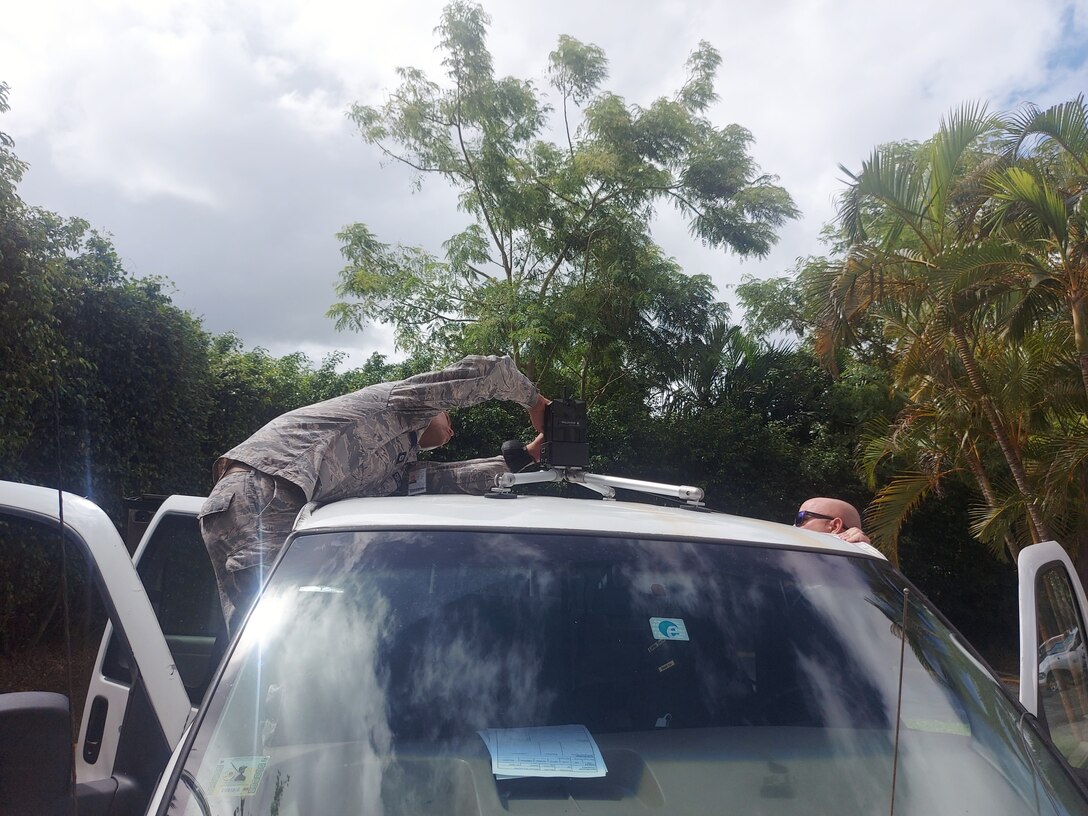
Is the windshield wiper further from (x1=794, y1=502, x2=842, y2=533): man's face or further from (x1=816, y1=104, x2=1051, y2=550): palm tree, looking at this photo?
(x1=816, y1=104, x2=1051, y2=550): palm tree

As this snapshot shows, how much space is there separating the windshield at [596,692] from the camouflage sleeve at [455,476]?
4.69 feet

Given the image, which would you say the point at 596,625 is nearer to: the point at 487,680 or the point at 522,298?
the point at 487,680

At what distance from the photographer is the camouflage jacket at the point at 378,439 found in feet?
9.78

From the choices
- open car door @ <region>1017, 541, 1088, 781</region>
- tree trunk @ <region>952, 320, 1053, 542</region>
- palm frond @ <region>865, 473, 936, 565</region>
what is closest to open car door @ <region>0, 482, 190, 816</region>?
open car door @ <region>1017, 541, 1088, 781</region>

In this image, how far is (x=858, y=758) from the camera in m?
1.72

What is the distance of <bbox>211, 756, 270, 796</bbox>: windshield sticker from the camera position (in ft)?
4.90

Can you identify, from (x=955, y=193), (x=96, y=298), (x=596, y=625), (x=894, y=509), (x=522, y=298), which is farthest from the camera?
(x=522, y=298)

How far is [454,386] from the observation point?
3.43m

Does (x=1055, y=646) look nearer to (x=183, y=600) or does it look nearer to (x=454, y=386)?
(x=454, y=386)

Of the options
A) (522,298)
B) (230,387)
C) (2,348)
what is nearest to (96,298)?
(2,348)

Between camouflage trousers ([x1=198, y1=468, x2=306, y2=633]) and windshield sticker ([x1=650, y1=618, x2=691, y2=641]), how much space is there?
127cm

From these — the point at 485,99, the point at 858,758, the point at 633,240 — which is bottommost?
the point at 858,758

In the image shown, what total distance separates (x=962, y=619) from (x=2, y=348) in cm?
1279

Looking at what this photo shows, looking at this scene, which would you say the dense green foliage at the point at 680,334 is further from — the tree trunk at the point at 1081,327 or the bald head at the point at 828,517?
the bald head at the point at 828,517
